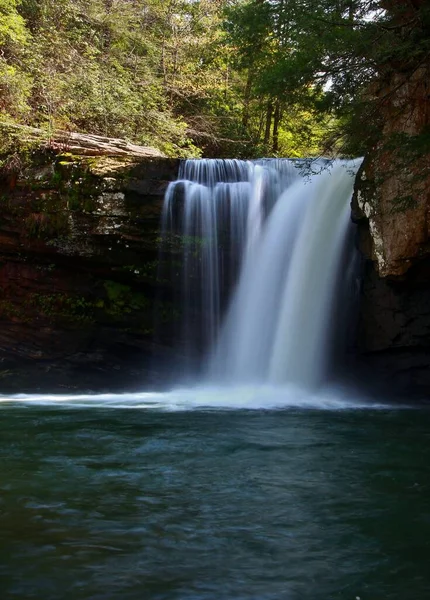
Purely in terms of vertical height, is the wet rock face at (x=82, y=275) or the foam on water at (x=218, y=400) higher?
the wet rock face at (x=82, y=275)

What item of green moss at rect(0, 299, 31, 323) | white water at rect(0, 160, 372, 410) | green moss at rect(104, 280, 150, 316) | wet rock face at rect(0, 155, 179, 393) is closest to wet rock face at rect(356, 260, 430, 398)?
white water at rect(0, 160, 372, 410)

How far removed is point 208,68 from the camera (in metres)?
22.6

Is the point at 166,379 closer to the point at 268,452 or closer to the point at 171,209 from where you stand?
the point at 171,209

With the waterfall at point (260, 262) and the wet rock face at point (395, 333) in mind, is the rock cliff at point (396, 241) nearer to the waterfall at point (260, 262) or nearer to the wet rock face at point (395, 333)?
the wet rock face at point (395, 333)

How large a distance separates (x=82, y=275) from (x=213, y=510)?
1005 cm

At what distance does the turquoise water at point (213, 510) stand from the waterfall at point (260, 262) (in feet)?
13.4

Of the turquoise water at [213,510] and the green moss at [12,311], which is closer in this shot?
the turquoise water at [213,510]

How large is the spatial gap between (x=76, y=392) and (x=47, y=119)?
7580 mm

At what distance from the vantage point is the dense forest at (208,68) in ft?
30.7

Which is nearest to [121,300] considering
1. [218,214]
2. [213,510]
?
[218,214]

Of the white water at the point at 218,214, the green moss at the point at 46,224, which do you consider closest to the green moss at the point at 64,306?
the green moss at the point at 46,224

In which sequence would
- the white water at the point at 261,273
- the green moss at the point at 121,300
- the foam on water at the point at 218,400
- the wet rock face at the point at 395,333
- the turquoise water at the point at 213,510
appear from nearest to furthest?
the turquoise water at the point at 213,510
the foam on water at the point at 218,400
the wet rock face at the point at 395,333
the white water at the point at 261,273
the green moss at the point at 121,300

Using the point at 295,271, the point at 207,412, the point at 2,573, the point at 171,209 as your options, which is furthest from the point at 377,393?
the point at 2,573

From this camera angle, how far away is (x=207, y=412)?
10.5 meters
